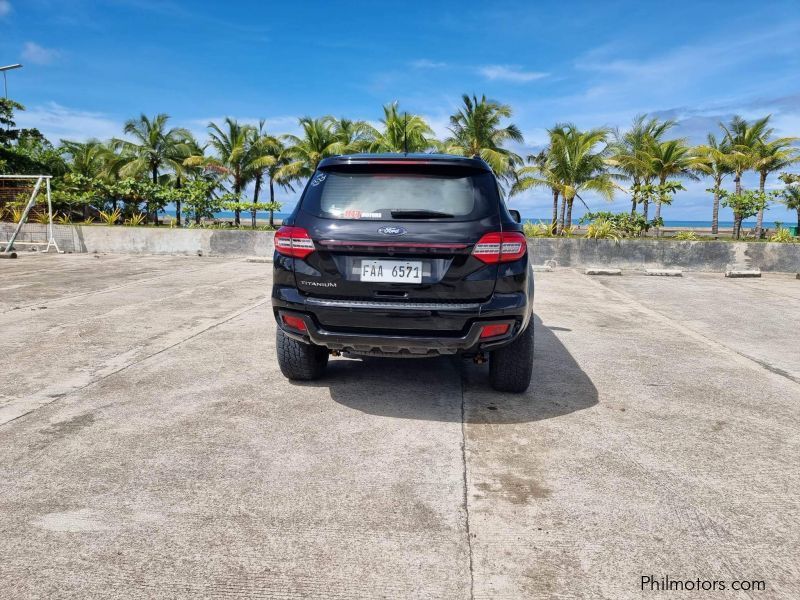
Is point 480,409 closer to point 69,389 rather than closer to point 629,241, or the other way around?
point 69,389

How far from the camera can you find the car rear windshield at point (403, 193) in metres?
A: 3.32

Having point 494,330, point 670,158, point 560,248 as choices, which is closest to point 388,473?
point 494,330

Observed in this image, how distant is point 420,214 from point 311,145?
3896cm

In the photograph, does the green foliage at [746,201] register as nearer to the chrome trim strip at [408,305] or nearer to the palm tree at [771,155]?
the palm tree at [771,155]

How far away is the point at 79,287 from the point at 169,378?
619 centimetres

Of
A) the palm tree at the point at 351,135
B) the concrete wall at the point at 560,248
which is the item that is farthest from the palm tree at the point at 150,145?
the concrete wall at the point at 560,248

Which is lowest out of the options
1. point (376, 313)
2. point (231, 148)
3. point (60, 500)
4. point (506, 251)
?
point (60, 500)

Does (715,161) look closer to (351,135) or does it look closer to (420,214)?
(351,135)

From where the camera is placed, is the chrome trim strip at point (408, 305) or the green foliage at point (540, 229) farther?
the green foliage at point (540, 229)

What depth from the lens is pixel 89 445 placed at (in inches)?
119

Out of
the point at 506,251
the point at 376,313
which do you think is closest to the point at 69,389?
the point at 376,313

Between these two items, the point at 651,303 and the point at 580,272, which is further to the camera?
the point at 580,272

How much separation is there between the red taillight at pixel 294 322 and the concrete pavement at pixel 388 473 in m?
0.55

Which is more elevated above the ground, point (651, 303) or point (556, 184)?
point (556, 184)
